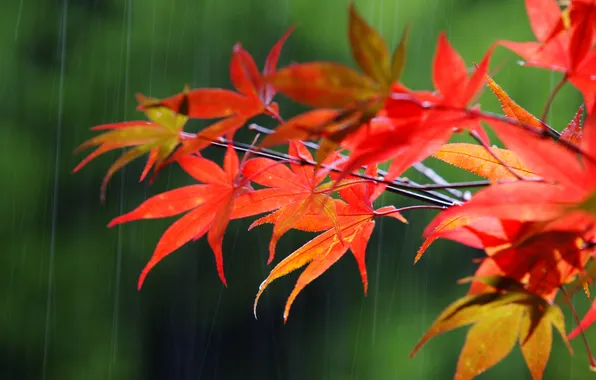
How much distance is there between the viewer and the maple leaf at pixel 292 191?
28 centimetres

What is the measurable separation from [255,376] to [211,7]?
1522mm

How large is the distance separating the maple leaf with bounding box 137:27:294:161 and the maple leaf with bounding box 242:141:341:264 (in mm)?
40

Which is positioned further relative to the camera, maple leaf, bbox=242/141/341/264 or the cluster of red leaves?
maple leaf, bbox=242/141/341/264

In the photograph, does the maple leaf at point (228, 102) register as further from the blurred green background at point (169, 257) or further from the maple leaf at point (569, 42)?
the blurred green background at point (169, 257)

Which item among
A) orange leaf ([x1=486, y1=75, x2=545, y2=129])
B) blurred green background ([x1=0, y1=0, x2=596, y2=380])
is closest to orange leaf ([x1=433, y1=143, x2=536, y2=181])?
orange leaf ([x1=486, y1=75, x2=545, y2=129])

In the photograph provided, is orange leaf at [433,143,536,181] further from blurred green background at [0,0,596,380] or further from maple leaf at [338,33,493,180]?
blurred green background at [0,0,596,380]

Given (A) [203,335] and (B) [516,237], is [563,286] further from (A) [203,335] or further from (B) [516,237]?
(A) [203,335]

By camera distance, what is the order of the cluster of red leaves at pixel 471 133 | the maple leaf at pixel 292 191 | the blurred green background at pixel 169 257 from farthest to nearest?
the blurred green background at pixel 169 257 → the maple leaf at pixel 292 191 → the cluster of red leaves at pixel 471 133

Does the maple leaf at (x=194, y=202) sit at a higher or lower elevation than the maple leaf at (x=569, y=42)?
lower

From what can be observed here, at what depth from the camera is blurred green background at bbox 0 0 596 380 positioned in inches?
90.9

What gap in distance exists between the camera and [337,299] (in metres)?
2.34

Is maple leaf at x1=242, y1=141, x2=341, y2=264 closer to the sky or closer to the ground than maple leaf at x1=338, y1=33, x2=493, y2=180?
closer to the ground

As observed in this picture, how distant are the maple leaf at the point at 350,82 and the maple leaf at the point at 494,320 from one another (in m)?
0.07

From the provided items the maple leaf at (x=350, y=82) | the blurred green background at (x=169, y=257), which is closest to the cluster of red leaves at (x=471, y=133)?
the maple leaf at (x=350, y=82)
